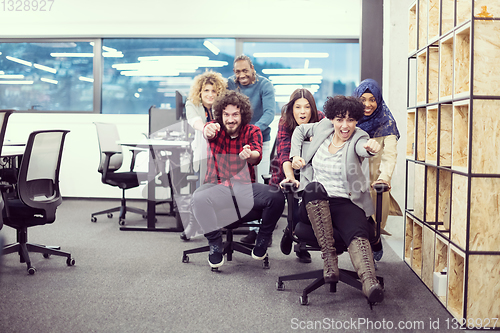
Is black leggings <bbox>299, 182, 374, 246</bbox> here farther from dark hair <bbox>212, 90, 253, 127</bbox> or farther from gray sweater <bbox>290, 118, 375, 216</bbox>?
dark hair <bbox>212, 90, 253, 127</bbox>

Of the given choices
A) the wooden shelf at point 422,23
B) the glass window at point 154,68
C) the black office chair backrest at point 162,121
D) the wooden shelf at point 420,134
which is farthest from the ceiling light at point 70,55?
the wooden shelf at point 420,134

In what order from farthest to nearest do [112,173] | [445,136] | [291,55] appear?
[291,55] < [112,173] < [445,136]

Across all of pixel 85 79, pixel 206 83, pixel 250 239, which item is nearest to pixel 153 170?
pixel 206 83

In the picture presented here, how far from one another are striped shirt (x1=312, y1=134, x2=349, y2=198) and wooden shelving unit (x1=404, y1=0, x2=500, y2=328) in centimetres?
53

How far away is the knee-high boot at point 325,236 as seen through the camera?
199 cm

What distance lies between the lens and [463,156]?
1956 millimetres

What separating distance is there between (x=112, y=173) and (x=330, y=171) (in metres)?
2.62

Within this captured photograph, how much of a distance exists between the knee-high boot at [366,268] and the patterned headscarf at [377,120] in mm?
896

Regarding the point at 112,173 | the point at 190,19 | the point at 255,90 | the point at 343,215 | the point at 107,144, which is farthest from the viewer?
the point at 190,19

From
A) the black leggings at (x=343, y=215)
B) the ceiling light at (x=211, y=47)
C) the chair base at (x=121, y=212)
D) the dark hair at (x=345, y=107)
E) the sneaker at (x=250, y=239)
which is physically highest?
the ceiling light at (x=211, y=47)

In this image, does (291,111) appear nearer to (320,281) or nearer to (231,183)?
(231,183)

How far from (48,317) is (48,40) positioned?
450 cm

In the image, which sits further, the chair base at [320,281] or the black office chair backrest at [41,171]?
the black office chair backrest at [41,171]

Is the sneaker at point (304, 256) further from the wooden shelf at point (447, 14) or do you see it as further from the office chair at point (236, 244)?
the wooden shelf at point (447, 14)
